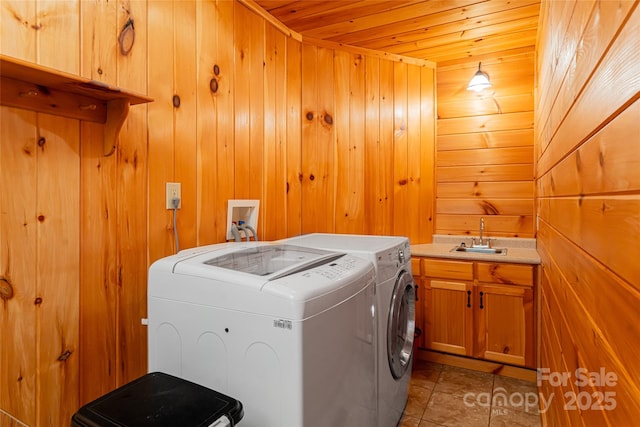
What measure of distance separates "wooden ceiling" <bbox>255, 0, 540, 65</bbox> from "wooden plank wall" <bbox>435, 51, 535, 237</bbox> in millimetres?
206

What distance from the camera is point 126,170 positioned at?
146 centimetres

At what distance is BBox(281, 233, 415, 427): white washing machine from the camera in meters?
1.56

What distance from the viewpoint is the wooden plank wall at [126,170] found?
1.14 m

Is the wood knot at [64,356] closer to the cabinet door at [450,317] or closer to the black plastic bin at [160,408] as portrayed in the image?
the black plastic bin at [160,408]

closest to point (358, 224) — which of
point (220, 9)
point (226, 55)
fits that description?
point (226, 55)

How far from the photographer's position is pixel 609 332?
610mm

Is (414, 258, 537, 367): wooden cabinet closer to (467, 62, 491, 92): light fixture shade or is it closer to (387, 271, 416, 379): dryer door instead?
(387, 271, 416, 379): dryer door

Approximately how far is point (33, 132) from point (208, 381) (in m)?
0.97

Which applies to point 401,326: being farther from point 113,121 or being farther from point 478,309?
point 113,121

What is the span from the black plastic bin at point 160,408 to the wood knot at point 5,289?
0.46m

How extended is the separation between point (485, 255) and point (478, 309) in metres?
0.39

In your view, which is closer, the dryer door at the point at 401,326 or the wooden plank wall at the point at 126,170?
the wooden plank wall at the point at 126,170

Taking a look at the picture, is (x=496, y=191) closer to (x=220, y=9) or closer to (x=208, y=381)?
(x=220, y=9)

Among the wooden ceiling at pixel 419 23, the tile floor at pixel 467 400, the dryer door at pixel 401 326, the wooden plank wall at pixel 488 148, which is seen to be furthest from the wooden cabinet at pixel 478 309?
the wooden ceiling at pixel 419 23
